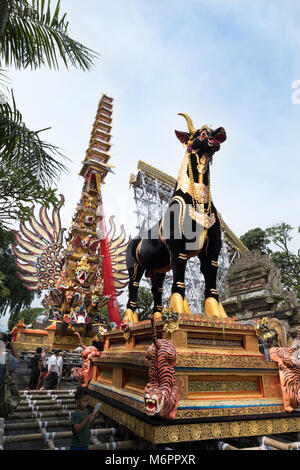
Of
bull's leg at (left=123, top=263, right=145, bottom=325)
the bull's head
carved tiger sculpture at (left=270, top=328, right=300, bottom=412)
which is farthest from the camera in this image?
bull's leg at (left=123, top=263, right=145, bottom=325)

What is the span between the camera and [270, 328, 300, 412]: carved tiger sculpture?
10.8ft

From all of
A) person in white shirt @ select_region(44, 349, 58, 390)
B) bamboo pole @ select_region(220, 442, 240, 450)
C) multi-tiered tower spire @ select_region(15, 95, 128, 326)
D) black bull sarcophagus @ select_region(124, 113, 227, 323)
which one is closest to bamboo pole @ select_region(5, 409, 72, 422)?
black bull sarcophagus @ select_region(124, 113, 227, 323)

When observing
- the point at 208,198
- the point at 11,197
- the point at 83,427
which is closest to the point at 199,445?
the point at 83,427

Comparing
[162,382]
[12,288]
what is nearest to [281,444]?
[162,382]

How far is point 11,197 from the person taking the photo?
13.4 feet

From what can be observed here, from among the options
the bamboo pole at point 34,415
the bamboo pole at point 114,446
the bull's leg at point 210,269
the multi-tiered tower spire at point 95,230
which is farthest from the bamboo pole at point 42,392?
the multi-tiered tower spire at point 95,230

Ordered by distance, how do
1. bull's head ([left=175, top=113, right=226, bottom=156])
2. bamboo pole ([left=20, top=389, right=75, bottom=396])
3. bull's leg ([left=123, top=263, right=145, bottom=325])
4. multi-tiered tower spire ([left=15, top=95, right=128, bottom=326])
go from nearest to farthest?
bull's head ([left=175, top=113, right=226, bottom=156]) < bull's leg ([left=123, top=263, right=145, bottom=325]) < bamboo pole ([left=20, top=389, right=75, bottom=396]) < multi-tiered tower spire ([left=15, top=95, right=128, bottom=326])

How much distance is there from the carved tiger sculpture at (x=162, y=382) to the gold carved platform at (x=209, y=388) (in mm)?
108

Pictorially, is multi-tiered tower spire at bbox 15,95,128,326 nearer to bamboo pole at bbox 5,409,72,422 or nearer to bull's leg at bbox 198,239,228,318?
bamboo pole at bbox 5,409,72,422

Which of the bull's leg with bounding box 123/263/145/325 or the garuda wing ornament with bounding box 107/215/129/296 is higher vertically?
the garuda wing ornament with bounding box 107/215/129/296

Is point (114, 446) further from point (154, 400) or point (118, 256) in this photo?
point (118, 256)

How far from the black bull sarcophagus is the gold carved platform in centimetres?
37

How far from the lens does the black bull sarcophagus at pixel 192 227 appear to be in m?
3.93

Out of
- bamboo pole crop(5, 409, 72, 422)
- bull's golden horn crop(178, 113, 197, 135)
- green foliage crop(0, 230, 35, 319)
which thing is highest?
green foliage crop(0, 230, 35, 319)
